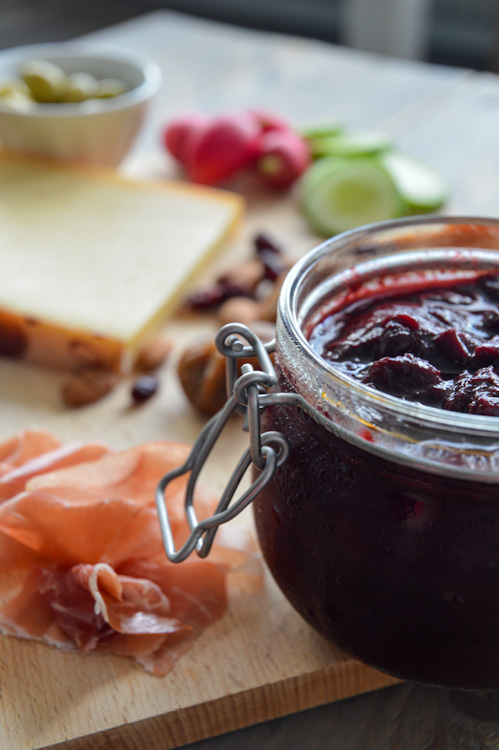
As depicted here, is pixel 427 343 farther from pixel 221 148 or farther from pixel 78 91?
pixel 78 91

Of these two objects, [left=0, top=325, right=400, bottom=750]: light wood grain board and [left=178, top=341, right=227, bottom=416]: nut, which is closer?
[left=0, top=325, right=400, bottom=750]: light wood grain board

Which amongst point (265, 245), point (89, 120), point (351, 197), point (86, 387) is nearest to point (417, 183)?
point (351, 197)

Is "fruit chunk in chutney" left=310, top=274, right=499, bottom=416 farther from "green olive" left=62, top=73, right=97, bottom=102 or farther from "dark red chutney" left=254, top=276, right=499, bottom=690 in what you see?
"green olive" left=62, top=73, right=97, bottom=102

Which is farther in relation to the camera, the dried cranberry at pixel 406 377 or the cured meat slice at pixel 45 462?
the cured meat slice at pixel 45 462

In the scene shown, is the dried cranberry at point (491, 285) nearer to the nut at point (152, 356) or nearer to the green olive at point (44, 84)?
the nut at point (152, 356)

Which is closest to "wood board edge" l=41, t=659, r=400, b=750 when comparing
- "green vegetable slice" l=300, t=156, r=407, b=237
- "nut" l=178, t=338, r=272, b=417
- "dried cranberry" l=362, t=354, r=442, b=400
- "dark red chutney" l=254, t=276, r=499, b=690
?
"dark red chutney" l=254, t=276, r=499, b=690

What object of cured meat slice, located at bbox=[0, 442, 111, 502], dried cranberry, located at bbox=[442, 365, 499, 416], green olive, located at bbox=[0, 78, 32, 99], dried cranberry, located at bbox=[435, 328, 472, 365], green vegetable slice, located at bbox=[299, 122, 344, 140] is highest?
dried cranberry, located at bbox=[442, 365, 499, 416]

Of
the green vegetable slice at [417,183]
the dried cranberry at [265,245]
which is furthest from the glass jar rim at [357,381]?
the green vegetable slice at [417,183]

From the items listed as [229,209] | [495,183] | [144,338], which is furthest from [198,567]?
[495,183]
